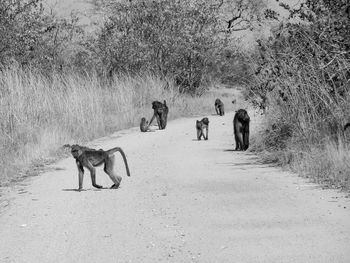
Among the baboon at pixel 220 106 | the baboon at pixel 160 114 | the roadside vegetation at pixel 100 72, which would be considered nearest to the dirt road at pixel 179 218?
the roadside vegetation at pixel 100 72

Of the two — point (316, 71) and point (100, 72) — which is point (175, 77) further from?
point (316, 71)

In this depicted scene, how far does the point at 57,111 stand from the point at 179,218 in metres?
10.9

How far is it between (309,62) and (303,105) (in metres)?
0.75

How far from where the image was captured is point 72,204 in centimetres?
971

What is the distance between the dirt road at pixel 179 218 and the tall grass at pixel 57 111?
1593 millimetres

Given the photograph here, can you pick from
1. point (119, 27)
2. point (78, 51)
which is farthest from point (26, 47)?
point (78, 51)

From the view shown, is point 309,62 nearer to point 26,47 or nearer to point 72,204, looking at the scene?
point 72,204

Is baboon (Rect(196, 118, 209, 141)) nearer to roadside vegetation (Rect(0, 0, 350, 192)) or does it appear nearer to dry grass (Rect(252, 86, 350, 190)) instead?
roadside vegetation (Rect(0, 0, 350, 192))

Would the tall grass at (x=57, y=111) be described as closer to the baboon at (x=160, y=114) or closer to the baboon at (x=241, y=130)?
the baboon at (x=160, y=114)

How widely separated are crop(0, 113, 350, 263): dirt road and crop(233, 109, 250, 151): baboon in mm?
2435

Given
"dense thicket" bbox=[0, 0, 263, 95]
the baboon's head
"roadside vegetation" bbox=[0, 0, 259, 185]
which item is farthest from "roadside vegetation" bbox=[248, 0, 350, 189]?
"dense thicket" bbox=[0, 0, 263, 95]

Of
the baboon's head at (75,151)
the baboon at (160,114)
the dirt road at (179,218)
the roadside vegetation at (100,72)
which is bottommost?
the dirt road at (179,218)

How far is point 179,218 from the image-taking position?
339 inches

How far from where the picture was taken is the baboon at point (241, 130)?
1588 centimetres
